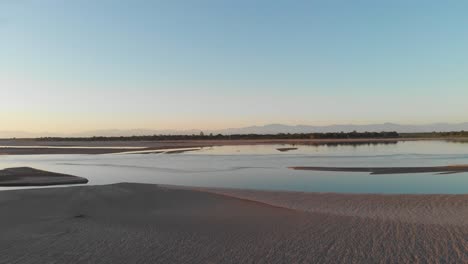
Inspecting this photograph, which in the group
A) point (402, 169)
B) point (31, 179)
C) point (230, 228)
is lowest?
point (230, 228)

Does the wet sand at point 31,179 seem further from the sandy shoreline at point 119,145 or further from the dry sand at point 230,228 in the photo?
the sandy shoreline at point 119,145

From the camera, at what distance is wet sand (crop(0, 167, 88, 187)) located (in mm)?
19422

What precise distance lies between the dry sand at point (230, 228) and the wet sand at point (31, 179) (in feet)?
15.2

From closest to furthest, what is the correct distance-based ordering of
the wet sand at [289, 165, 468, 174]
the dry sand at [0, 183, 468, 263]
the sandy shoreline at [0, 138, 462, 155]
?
the dry sand at [0, 183, 468, 263]
the wet sand at [289, 165, 468, 174]
the sandy shoreline at [0, 138, 462, 155]

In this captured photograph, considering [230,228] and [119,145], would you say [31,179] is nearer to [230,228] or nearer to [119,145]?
[230,228]

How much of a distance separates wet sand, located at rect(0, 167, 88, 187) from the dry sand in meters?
4.63

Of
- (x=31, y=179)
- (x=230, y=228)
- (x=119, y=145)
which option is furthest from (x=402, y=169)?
(x=119, y=145)

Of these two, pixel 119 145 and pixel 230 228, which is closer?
pixel 230 228

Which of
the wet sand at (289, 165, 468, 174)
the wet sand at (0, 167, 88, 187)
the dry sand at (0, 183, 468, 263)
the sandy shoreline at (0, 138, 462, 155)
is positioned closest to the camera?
the dry sand at (0, 183, 468, 263)

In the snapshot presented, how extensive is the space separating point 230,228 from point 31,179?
15.1 m

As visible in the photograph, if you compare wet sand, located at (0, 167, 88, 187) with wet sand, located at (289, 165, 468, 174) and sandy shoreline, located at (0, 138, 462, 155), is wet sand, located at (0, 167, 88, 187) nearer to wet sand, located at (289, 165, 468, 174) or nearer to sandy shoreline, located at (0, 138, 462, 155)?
wet sand, located at (289, 165, 468, 174)

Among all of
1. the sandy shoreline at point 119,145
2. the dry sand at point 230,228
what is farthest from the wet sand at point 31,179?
the sandy shoreline at point 119,145

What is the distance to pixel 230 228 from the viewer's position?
988 centimetres

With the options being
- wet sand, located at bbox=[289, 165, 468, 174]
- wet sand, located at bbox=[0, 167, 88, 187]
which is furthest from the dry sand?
wet sand, located at bbox=[289, 165, 468, 174]
